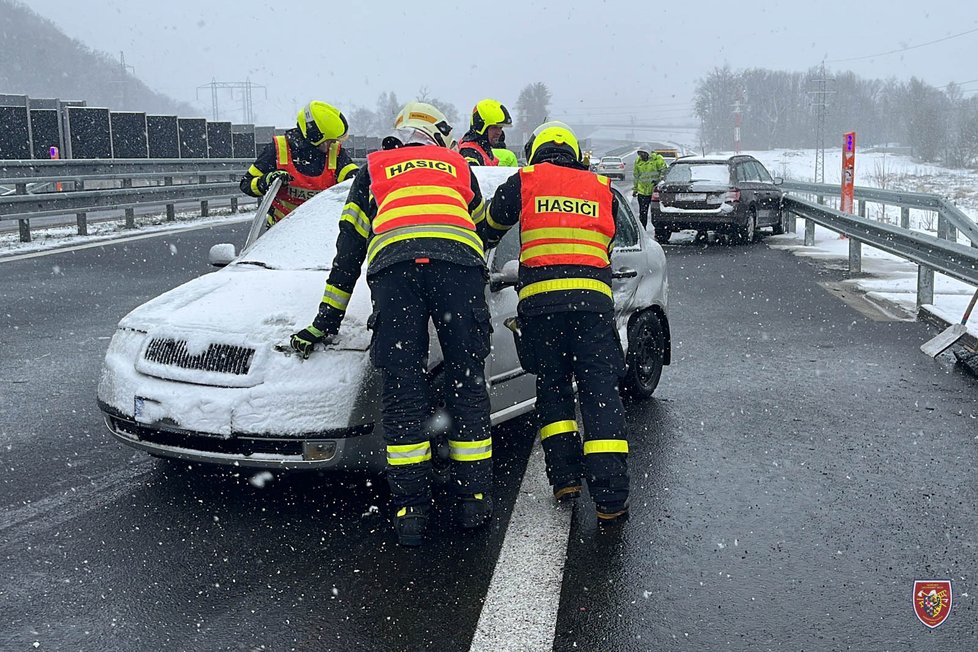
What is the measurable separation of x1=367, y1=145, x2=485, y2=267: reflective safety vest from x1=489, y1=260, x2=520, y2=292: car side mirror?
1.56 ft

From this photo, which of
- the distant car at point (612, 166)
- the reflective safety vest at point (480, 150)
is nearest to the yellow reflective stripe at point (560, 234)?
the reflective safety vest at point (480, 150)

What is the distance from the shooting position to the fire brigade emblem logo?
3.50 m

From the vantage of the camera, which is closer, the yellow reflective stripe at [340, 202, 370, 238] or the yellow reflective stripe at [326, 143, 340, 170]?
the yellow reflective stripe at [340, 202, 370, 238]

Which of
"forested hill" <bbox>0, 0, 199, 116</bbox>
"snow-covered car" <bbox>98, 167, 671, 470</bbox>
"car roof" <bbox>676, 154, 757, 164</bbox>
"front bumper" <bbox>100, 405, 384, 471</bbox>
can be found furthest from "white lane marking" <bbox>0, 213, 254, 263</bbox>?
"forested hill" <bbox>0, 0, 199, 116</bbox>

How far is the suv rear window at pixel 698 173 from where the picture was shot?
1867cm

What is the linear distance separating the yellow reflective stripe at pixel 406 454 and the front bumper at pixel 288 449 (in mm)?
180

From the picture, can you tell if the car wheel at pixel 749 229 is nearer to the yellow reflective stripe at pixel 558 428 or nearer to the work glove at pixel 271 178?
Answer: the work glove at pixel 271 178

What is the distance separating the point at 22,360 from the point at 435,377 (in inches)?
171

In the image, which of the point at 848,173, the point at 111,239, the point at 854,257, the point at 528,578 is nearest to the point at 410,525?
the point at 528,578

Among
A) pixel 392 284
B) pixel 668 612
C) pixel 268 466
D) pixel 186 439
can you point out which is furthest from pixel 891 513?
pixel 186 439

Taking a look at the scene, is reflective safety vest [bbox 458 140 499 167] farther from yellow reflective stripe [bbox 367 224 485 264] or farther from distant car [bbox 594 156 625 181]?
distant car [bbox 594 156 625 181]

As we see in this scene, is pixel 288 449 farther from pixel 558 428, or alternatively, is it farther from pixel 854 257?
pixel 854 257

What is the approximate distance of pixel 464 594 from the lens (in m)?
3.65

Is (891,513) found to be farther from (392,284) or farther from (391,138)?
A: (391,138)
